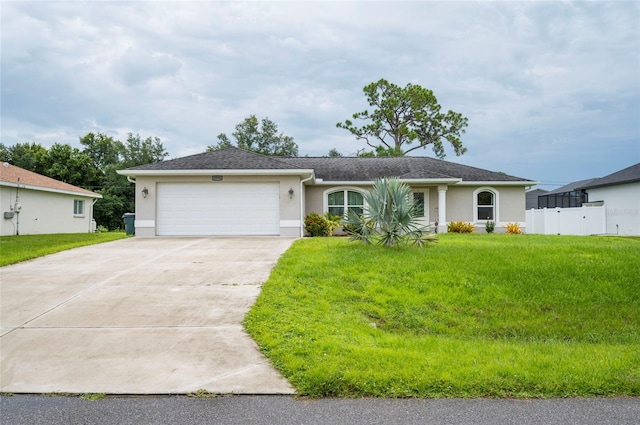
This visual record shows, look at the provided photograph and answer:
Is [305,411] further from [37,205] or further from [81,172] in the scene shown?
[81,172]

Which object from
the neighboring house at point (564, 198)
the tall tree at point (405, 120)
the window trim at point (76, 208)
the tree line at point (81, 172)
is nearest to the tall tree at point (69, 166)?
the tree line at point (81, 172)

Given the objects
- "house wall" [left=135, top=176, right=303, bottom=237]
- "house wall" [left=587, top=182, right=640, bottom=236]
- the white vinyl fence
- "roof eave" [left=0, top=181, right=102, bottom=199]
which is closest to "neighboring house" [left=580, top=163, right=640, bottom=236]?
"house wall" [left=587, top=182, right=640, bottom=236]

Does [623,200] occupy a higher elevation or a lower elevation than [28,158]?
lower

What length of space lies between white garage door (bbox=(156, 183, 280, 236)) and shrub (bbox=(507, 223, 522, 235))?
35.8 ft

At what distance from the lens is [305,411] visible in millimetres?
3297

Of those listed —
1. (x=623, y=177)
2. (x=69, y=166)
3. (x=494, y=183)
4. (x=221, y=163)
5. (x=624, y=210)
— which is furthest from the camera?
(x=69, y=166)

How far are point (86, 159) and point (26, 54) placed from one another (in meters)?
23.5

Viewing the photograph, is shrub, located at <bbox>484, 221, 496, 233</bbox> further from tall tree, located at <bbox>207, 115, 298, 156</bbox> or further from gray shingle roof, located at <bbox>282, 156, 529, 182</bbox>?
tall tree, located at <bbox>207, 115, 298, 156</bbox>

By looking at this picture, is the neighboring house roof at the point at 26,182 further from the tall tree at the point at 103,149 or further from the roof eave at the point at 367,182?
the tall tree at the point at 103,149

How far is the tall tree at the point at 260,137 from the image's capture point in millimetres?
41719

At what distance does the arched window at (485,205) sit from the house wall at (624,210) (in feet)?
27.5

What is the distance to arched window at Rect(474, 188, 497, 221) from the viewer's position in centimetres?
1905

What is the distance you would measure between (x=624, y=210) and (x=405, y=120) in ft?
62.8

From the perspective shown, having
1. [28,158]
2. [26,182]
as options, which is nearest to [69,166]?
[28,158]
